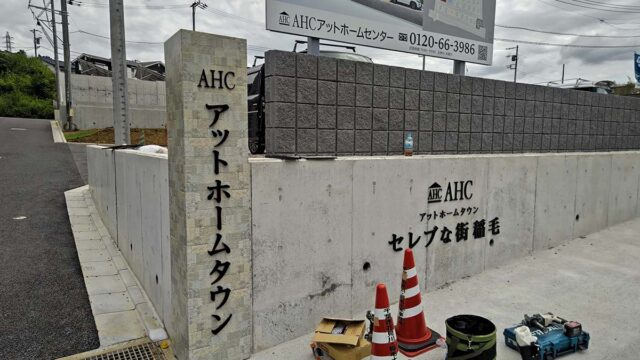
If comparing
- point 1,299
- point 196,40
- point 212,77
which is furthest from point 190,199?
point 1,299

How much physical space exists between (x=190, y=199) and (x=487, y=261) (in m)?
4.97

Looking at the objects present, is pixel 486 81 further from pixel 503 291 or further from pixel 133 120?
pixel 133 120

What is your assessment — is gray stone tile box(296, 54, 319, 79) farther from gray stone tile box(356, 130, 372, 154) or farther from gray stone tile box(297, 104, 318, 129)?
gray stone tile box(356, 130, 372, 154)

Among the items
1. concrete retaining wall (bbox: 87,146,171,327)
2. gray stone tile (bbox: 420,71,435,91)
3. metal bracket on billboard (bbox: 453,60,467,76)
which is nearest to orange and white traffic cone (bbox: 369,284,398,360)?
concrete retaining wall (bbox: 87,146,171,327)

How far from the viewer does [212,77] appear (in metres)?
3.57

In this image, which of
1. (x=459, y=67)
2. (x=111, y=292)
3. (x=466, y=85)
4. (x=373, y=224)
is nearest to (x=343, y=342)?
(x=373, y=224)

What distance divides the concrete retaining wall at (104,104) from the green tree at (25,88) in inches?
744

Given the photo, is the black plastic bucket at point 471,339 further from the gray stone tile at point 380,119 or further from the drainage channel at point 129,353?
the gray stone tile at point 380,119

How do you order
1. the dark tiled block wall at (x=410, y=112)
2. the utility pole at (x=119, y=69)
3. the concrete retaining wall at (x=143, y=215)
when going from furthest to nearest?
1. the utility pole at (x=119, y=69)
2. the dark tiled block wall at (x=410, y=112)
3. the concrete retaining wall at (x=143, y=215)

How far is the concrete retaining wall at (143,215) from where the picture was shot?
4.34 m

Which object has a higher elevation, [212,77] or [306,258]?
[212,77]

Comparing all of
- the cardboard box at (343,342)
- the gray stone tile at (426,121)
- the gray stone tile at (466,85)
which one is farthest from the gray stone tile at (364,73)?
the cardboard box at (343,342)

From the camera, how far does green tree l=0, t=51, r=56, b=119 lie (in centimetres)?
4328

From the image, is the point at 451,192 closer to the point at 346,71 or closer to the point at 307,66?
the point at 346,71
